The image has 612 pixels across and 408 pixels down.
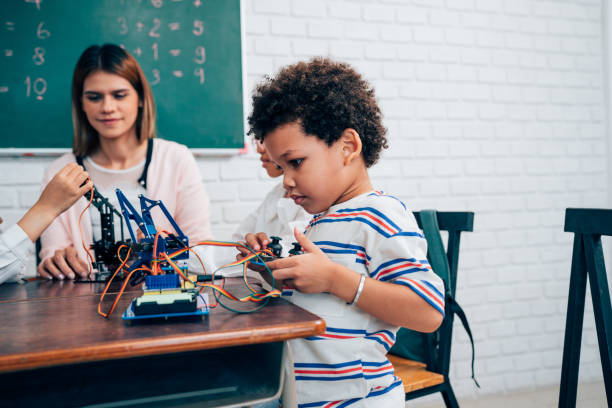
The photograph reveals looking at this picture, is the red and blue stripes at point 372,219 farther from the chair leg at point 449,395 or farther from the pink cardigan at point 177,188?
the pink cardigan at point 177,188

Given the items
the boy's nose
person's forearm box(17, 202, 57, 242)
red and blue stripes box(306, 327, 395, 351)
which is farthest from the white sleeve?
person's forearm box(17, 202, 57, 242)

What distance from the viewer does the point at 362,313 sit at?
86 cm

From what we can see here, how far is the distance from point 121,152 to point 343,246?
130cm

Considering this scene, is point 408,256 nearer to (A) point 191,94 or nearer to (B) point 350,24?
(A) point 191,94

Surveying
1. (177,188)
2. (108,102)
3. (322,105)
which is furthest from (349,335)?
(108,102)

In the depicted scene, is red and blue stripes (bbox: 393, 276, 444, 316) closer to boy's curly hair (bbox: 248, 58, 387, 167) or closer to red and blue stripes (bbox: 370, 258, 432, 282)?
red and blue stripes (bbox: 370, 258, 432, 282)

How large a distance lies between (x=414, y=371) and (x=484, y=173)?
1445mm

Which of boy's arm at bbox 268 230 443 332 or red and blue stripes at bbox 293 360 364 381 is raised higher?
boy's arm at bbox 268 230 443 332

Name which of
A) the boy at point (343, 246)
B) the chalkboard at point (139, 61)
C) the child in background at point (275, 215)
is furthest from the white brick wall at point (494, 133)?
the boy at point (343, 246)

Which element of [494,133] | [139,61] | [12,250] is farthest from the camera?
[494,133]

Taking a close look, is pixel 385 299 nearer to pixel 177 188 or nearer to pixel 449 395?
pixel 449 395

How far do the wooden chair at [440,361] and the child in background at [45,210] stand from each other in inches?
38.4

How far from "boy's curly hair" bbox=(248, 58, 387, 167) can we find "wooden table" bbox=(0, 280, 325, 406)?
0.37 m

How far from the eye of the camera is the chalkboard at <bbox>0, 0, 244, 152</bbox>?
6.18ft
